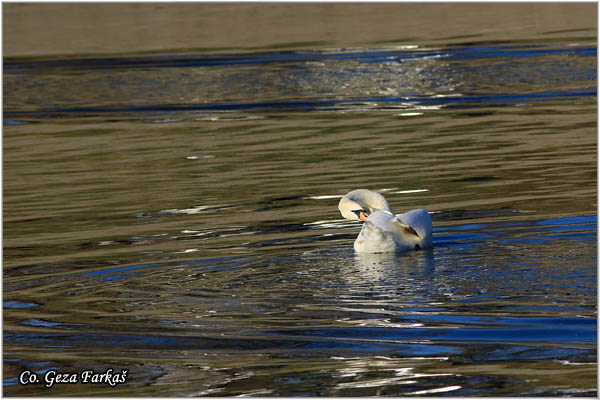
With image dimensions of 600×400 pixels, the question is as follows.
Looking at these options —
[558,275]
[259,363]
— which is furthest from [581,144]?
[259,363]

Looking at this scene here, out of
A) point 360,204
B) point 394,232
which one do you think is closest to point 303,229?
point 360,204

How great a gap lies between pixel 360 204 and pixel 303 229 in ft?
1.70

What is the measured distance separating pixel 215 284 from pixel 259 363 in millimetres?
1510

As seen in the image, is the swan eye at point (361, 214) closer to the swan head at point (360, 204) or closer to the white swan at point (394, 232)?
the swan head at point (360, 204)

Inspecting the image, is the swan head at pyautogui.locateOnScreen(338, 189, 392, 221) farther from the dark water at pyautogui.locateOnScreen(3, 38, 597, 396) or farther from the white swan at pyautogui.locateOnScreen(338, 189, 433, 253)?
the dark water at pyautogui.locateOnScreen(3, 38, 597, 396)

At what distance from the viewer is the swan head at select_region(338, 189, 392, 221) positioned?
8695 millimetres

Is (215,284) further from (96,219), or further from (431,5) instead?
(431,5)

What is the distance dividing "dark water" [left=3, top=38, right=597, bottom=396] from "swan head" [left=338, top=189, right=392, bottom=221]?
0.35m

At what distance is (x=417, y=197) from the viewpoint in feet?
33.6

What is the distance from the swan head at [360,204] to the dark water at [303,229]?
347mm

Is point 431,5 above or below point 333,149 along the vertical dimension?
above

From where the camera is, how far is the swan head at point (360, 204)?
28.5 ft

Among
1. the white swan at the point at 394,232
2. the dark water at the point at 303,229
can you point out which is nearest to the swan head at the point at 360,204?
the white swan at the point at 394,232

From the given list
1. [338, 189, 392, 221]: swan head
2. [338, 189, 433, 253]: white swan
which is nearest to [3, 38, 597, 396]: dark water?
[338, 189, 433, 253]: white swan
